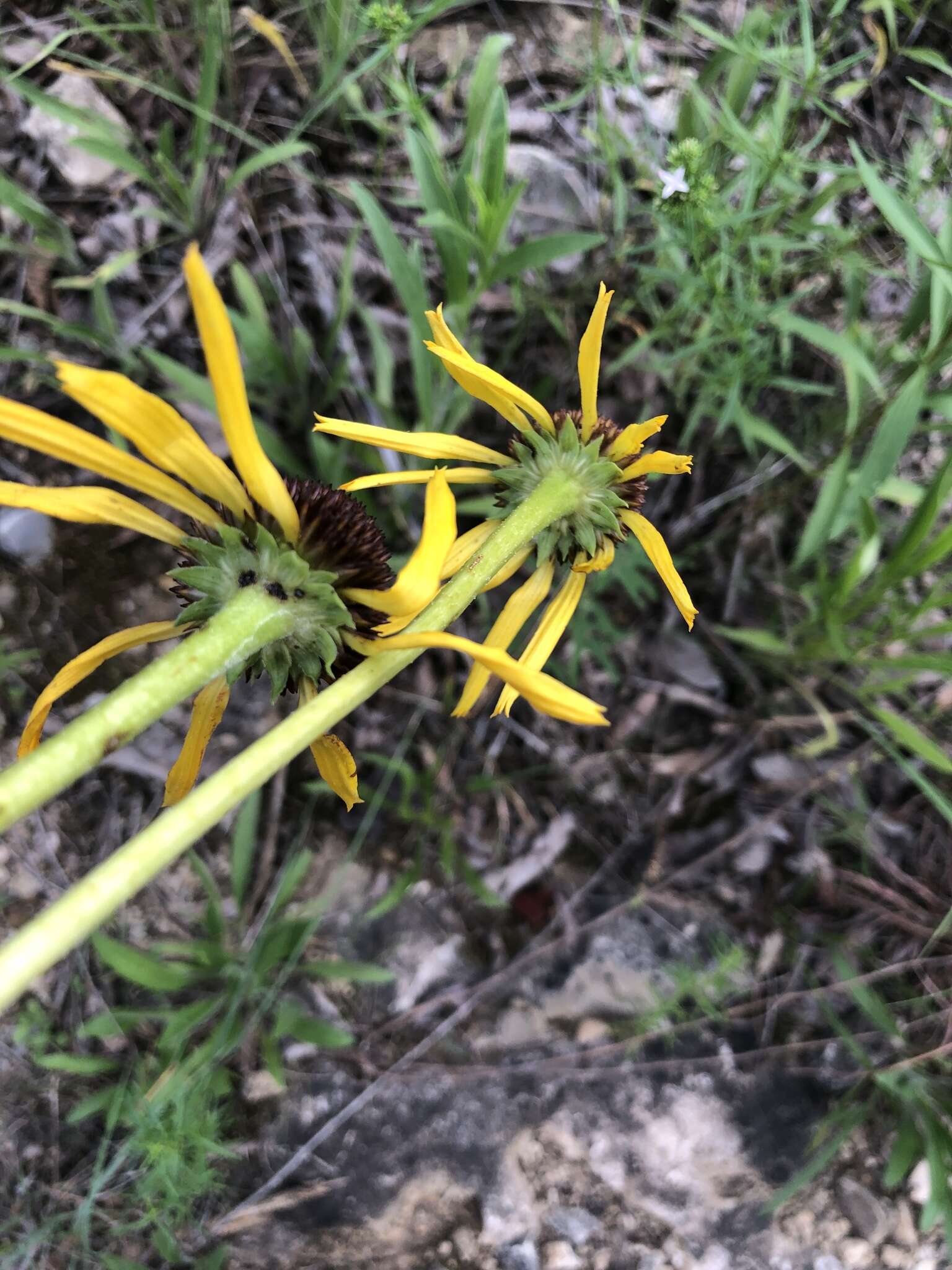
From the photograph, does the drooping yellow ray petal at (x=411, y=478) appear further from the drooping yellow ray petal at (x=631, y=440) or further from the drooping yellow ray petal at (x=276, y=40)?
the drooping yellow ray petal at (x=276, y=40)

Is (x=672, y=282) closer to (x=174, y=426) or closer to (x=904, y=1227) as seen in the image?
(x=174, y=426)

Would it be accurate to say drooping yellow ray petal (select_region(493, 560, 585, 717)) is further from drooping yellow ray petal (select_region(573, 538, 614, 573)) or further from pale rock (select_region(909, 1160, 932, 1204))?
pale rock (select_region(909, 1160, 932, 1204))

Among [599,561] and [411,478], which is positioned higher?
[411,478]

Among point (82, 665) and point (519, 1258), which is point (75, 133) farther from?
point (519, 1258)

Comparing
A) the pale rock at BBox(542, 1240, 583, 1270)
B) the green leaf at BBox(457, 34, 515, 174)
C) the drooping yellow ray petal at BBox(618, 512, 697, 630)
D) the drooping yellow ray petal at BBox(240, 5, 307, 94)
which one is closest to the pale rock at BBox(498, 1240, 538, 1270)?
the pale rock at BBox(542, 1240, 583, 1270)

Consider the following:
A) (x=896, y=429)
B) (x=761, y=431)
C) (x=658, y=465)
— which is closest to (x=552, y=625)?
(x=658, y=465)

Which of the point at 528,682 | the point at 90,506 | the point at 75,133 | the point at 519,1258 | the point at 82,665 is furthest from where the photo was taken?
the point at 75,133
